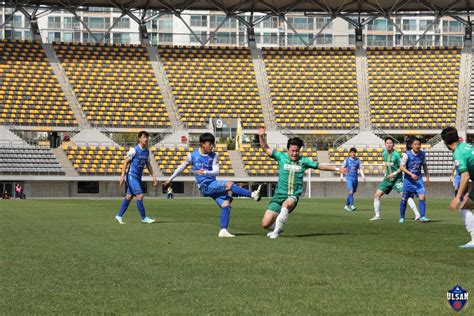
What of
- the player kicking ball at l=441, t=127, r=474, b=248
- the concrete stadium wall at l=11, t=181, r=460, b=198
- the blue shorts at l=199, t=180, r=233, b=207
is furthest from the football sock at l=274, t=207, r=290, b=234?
the concrete stadium wall at l=11, t=181, r=460, b=198

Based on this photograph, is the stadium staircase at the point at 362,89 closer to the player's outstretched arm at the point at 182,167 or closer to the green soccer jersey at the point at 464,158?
the player's outstretched arm at the point at 182,167

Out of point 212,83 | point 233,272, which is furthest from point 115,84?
point 233,272

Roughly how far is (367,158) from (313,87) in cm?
932

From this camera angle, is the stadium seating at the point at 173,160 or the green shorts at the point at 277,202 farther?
the stadium seating at the point at 173,160

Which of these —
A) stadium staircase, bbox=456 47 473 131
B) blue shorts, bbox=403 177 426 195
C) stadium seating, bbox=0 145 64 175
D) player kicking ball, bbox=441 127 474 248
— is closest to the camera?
player kicking ball, bbox=441 127 474 248

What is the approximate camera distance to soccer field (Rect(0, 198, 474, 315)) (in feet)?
24.3

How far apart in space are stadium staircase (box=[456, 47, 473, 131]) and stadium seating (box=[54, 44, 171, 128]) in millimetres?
23064

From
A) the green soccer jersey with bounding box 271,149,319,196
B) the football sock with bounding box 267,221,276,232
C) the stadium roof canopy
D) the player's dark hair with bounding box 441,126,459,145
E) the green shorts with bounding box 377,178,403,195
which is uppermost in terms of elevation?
the stadium roof canopy

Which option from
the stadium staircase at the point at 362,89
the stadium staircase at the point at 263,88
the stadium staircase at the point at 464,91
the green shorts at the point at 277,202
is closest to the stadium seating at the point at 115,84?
the stadium staircase at the point at 263,88

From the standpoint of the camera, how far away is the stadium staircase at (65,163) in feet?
Result: 201

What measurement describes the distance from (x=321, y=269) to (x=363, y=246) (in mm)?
3619

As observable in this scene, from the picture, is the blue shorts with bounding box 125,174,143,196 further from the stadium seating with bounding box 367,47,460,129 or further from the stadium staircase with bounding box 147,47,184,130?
the stadium seating with bounding box 367,47,460,129

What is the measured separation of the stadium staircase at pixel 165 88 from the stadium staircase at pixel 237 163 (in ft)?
15.0

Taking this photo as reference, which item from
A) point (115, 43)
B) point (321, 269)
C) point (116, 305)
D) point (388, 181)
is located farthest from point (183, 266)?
point (115, 43)
